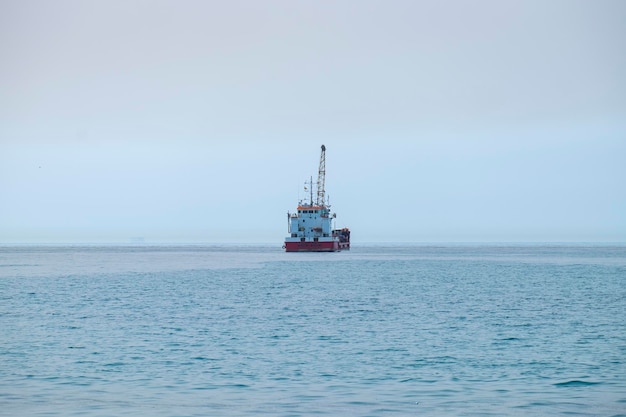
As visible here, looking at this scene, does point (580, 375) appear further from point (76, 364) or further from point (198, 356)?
point (76, 364)

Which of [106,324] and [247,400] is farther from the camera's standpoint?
[106,324]

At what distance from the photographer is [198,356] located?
32.1 m

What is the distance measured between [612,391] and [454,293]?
1680 inches

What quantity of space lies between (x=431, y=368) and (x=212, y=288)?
4883 cm

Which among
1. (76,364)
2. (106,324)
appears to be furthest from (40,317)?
(76,364)

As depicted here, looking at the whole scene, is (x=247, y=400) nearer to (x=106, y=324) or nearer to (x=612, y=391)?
(x=612, y=391)

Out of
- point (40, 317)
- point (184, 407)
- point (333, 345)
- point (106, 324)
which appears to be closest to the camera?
point (184, 407)

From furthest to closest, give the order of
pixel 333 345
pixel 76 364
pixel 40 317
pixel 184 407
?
pixel 40 317 < pixel 333 345 < pixel 76 364 < pixel 184 407

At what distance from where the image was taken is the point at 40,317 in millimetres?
48344

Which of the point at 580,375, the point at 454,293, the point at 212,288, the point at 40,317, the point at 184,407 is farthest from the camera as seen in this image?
the point at 212,288

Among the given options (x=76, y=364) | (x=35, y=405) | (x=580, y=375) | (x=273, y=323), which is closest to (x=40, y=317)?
(x=273, y=323)

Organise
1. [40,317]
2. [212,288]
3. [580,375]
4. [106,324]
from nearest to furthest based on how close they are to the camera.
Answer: [580,375] < [106,324] < [40,317] < [212,288]

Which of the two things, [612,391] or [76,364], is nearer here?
[612,391]

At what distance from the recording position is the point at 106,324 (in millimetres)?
44031
